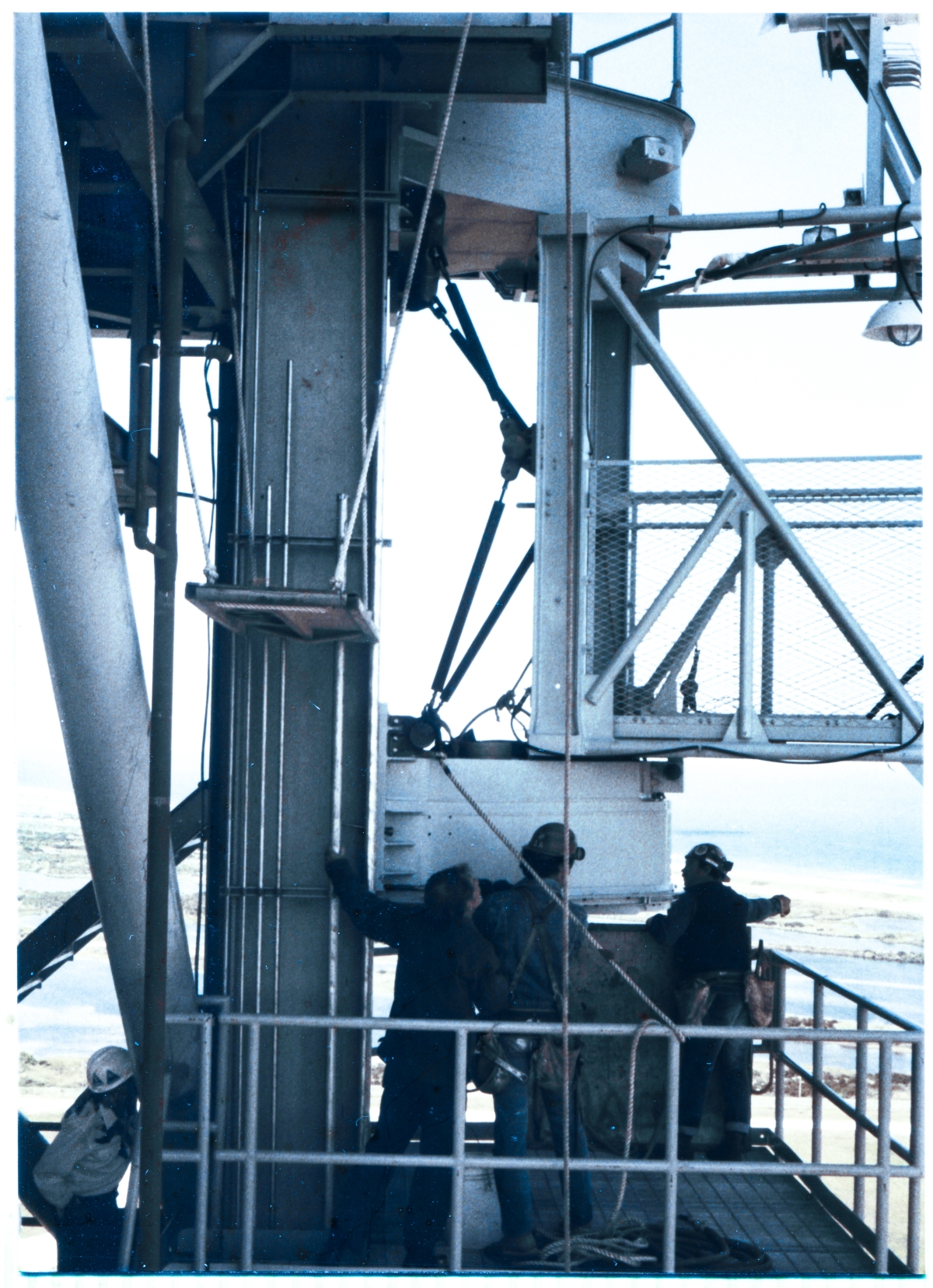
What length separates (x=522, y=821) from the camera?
770 centimetres

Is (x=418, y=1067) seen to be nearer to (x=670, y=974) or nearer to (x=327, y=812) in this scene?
(x=327, y=812)

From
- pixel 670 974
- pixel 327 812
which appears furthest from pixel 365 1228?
pixel 670 974

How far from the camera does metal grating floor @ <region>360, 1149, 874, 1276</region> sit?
6.60 meters

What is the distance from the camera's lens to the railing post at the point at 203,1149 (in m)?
5.79

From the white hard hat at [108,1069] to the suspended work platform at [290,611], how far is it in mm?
2151

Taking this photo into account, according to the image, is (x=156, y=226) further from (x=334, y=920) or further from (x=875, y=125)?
(x=875, y=125)

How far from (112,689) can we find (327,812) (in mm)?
1625

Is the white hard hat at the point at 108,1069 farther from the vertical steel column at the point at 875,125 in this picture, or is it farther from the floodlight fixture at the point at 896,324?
the vertical steel column at the point at 875,125

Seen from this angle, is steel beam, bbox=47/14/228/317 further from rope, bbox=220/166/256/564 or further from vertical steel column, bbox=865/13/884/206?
vertical steel column, bbox=865/13/884/206

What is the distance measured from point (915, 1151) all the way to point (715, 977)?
186 centimetres

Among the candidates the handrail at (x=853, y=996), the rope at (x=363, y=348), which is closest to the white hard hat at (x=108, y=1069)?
the rope at (x=363, y=348)

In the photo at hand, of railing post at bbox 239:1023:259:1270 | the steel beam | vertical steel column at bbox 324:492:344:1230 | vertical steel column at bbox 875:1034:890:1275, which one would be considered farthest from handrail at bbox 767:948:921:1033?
the steel beam

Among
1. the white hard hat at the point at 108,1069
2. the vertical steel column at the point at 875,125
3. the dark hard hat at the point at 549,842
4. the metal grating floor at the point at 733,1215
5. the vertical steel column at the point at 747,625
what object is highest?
the vertical steel column at the point at 875,125

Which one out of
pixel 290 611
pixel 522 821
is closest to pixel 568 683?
pixel 290 611
